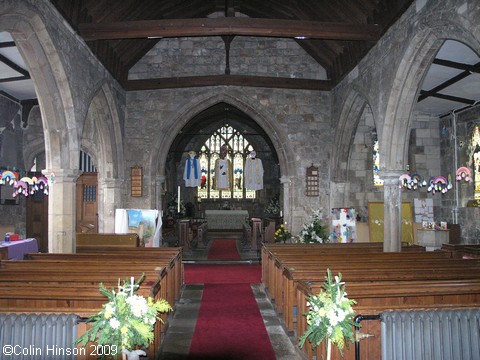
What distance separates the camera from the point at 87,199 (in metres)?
14.0

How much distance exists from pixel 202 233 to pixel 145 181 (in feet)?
10.1

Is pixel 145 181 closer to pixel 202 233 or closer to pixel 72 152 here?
pixel 202 233

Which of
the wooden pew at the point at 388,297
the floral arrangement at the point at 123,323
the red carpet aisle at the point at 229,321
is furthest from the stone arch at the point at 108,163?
the floral arrangement at the point at 123,323

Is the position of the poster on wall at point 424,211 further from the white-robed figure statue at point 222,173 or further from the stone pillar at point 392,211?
the white-robed figure statue at point 222,173

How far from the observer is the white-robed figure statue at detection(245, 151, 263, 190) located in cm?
1803

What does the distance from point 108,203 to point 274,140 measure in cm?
492

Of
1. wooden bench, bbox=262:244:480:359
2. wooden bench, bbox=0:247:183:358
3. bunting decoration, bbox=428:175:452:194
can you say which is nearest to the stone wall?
bunting decoration, bbox=428:175:452:194

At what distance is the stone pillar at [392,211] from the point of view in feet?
27.6

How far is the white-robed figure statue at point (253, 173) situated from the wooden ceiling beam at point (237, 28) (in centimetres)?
943

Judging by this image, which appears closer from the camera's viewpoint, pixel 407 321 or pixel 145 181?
pixel 407 321

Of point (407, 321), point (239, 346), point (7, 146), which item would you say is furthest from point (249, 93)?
point (407, 321)

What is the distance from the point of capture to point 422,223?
38.9 feet

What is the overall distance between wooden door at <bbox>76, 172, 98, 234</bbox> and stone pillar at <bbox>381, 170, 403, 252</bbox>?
8.92 m

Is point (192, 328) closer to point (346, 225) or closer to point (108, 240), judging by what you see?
point (108, 240)
